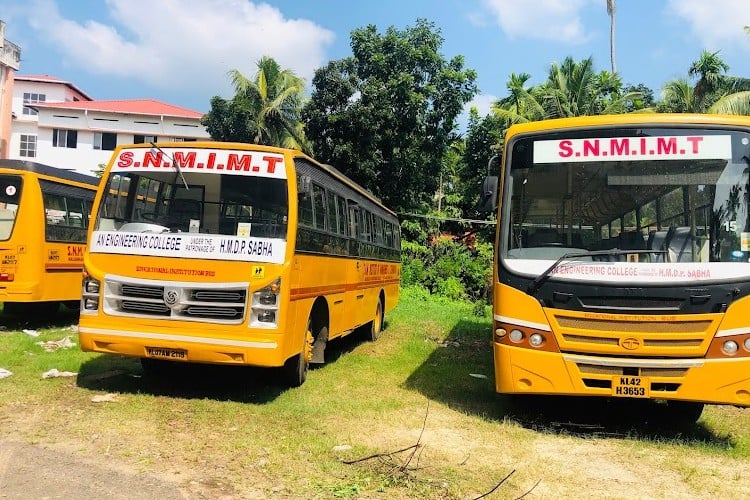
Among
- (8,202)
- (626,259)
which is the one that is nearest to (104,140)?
(8,202)

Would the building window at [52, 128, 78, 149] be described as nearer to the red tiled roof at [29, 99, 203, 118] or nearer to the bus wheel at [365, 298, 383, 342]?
the red tiled roof at [29, 99, 203, 118]

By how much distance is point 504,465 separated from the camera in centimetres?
505

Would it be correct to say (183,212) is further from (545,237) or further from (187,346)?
(545,237)

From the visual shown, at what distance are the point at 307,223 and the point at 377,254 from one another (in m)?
5.12

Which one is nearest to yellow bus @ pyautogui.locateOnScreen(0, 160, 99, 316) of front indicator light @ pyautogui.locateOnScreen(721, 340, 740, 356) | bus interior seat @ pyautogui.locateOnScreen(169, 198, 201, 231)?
bus interior seat @ pyautogui.locateOnScreen(169, 198, 201, 231)

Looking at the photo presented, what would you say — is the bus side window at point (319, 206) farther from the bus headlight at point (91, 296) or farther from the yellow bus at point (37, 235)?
the yellow bus at point (37, 235)

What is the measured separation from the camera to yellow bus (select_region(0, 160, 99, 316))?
1041cm

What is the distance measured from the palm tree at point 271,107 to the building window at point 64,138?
17.4 meters

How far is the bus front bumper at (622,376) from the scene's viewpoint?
5.62 m

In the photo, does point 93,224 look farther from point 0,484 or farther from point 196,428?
point 0,484

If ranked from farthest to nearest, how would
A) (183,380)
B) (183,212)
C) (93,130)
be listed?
(93,130) → (183,380) → (183,212)

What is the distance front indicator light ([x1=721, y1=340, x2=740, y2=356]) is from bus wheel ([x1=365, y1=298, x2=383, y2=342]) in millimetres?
7304

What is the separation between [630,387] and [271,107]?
23924 mm

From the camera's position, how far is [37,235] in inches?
417
